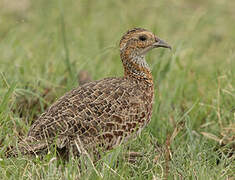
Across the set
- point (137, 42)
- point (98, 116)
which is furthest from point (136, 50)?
point (98, 116)

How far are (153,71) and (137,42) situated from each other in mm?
966

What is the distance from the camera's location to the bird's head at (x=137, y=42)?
579 centimetres

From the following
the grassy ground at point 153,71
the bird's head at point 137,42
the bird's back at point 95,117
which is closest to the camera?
the grassy ground at point 153,71

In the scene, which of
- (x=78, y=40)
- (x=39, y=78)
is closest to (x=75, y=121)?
(x=39, y=78)

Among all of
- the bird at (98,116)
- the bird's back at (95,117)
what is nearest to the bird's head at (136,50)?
the bird at (98,116)

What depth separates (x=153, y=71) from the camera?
21.9ft

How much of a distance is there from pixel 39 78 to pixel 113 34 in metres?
2.89

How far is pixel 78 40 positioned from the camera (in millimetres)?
8234

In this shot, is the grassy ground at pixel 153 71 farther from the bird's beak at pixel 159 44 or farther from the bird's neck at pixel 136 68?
the bird's beak at pixel 159 44

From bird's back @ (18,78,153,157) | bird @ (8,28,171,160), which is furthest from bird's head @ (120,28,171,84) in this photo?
bird's back @ (18,78,153,157)

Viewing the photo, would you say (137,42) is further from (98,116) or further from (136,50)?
(98,116)

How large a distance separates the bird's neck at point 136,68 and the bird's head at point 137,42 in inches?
2.1

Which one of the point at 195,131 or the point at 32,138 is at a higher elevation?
the point at 32,138

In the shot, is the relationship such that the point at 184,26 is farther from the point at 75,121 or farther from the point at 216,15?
the point at 75,121
